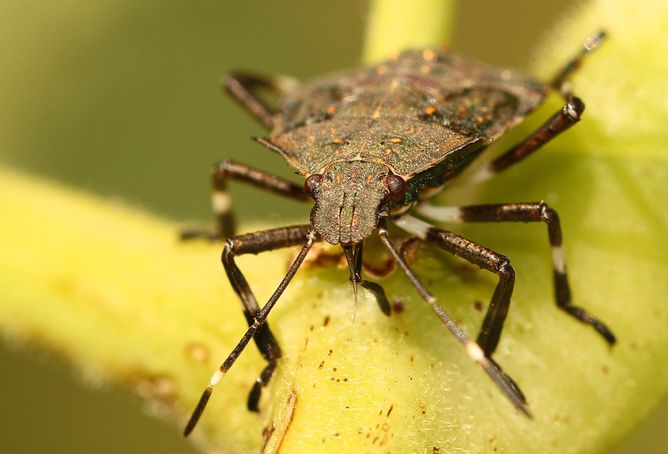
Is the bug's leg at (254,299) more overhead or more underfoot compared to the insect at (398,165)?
more underfoot

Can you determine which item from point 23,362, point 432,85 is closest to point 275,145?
point 432,85

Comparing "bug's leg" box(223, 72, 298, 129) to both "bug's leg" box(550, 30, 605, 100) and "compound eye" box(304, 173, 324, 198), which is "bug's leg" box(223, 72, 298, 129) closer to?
"compound eye" box(304, 173, 324, 198)

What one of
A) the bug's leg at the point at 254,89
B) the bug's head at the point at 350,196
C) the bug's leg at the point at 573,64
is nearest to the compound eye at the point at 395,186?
the bug's head at the point at 350,196

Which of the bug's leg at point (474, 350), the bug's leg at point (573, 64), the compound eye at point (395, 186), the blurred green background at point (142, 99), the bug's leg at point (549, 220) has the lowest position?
the blurred green background at point (142, 99)

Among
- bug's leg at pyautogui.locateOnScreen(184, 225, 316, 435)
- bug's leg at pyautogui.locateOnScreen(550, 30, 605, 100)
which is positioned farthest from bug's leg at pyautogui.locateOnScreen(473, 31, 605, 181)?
bug's leg at pyautogui.locateOnScreen(184, 225, 316, 435)

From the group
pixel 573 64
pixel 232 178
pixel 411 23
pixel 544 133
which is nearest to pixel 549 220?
pixel 544 133

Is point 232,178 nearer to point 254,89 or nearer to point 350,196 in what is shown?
point 254,89

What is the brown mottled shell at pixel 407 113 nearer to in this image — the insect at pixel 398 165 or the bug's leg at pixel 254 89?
the insect at pixel 398 165
